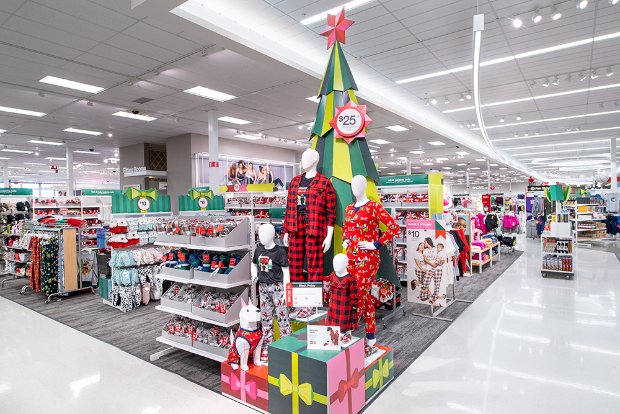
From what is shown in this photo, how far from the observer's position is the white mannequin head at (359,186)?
3650mm

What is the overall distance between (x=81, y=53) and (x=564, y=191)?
406 inches

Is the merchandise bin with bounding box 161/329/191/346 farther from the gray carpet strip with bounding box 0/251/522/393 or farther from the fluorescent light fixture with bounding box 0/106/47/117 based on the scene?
the fluorescent light fixture with bounding box 0/106/47/117

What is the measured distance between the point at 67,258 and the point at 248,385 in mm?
5341

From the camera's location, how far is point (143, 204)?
655 cm

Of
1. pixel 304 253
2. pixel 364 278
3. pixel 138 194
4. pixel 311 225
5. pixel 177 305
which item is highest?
pixel 138 194

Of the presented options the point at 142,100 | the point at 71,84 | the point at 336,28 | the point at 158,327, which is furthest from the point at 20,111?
the point at 336,28

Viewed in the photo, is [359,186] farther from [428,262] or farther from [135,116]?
[135,116]

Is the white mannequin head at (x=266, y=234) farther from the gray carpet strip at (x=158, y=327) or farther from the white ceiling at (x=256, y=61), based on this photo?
the white ceiling at (x=256, y=61)

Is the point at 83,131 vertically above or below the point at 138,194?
above

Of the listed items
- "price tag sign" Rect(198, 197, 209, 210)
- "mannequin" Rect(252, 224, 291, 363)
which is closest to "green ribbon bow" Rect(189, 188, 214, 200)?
"price tag sign" Rect(198, 197, 209, 210)

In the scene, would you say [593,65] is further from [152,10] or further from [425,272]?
[152,10]

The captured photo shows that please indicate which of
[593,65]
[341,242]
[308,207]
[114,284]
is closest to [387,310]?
[341,242]

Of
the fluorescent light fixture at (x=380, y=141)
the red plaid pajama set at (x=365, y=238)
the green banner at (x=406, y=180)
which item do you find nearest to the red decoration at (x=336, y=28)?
the red plaid pajama set at (x=365, y=238)

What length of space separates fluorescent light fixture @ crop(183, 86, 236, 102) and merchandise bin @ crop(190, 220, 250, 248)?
4.62 metres
